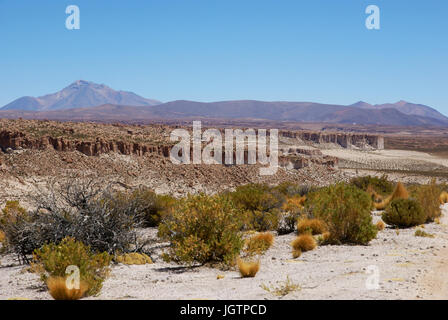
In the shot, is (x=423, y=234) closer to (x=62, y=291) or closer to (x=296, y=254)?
(x=296, y=254)

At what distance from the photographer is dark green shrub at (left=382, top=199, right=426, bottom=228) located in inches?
504

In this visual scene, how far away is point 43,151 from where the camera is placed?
29234 mm

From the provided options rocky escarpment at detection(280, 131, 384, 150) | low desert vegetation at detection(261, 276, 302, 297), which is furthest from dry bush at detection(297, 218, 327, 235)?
rocky escarpment at detection(280, 131, 384, 150)

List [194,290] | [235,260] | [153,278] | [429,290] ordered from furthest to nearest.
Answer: [235,260], [153,278], [194,290], [429,290]

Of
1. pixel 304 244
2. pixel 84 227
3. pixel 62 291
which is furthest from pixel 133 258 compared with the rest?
pixel 304 244

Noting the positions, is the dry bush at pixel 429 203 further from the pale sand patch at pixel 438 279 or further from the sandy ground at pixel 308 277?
the pale sand patch at pixel 438 279

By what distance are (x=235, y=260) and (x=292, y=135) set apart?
96610 millimetres

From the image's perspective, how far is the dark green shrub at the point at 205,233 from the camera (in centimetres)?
895

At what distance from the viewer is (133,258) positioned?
10016 millimetres

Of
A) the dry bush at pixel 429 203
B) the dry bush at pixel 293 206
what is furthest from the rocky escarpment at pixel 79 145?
the dry bush at pixel 429 203

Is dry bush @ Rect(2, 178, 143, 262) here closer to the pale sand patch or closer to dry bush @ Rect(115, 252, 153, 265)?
dry bush @ Rect(115, 252, 153, 265)

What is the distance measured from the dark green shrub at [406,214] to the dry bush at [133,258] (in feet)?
24.8
